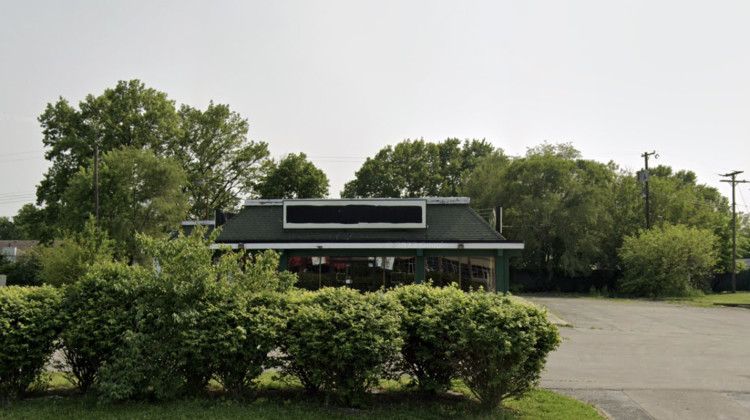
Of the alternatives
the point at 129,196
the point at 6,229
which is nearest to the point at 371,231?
the point at 129,196

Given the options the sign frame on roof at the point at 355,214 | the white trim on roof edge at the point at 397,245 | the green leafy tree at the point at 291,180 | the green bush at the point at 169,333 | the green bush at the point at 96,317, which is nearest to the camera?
the green bush at the point at 169,333

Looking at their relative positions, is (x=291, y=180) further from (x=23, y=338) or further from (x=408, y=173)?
(x=23, y=338)

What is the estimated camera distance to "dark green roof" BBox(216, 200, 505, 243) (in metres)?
21.6

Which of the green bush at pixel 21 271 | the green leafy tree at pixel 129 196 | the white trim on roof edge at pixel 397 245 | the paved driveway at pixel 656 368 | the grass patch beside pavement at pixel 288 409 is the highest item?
the green leafy tree at pixel 129 196

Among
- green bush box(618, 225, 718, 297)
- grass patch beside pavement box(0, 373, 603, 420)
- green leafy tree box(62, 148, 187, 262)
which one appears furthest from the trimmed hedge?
green bush box(618, 225, 718, 297)

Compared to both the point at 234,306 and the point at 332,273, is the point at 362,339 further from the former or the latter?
the point at 332,273

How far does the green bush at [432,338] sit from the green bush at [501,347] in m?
0.15

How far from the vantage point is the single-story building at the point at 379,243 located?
21.3m

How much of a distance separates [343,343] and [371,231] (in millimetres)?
16133

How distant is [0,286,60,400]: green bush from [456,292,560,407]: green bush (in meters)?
5.25

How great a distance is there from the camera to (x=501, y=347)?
6.17 m

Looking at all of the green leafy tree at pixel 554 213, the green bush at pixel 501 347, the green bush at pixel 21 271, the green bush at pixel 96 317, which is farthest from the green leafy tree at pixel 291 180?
the green bush at pixel 501 347

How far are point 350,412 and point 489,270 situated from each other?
16.2 m

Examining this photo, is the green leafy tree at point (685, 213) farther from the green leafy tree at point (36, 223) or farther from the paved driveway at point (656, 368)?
the green leafy tree at point (36, 223)
